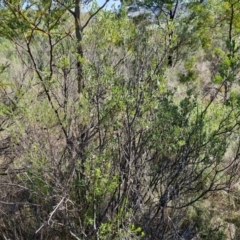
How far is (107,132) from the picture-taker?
399 centimetres

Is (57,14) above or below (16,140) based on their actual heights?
above

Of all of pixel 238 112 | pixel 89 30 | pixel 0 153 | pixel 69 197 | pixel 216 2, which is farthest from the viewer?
pixel 216 2

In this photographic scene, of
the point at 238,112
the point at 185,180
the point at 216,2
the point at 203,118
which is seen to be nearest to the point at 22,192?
the point at 185,180

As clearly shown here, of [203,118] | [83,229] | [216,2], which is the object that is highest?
[216,2]

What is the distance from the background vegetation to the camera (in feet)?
12.1

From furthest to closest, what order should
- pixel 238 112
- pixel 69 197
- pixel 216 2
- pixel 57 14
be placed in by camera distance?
pixel 216 2, pixel 57 14, pixel 69 197, pixel 238 112

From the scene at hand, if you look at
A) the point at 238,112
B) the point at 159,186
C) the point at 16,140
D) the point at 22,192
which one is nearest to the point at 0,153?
the point at 22,192

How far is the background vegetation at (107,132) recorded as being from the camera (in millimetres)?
3680

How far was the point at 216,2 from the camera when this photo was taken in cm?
960

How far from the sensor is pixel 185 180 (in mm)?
4090

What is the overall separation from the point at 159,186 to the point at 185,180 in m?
0.31

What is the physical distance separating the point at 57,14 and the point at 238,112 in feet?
7.17

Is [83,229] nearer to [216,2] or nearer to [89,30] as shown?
[89,30]

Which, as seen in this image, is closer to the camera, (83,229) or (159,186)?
(83,229)
